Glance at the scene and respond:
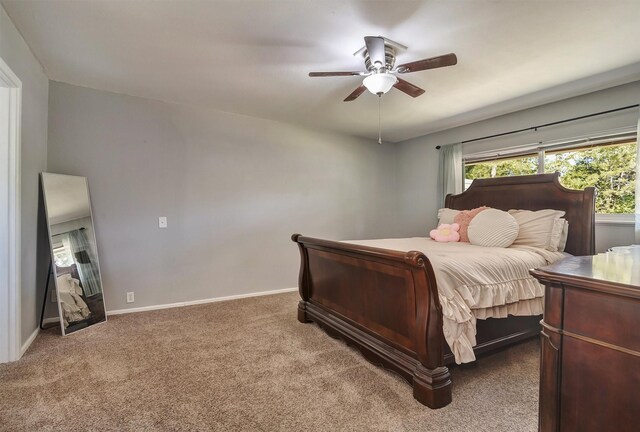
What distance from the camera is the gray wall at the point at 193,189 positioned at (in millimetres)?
3254

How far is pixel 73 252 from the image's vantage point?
9.68ft

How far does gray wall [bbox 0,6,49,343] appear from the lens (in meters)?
2.25

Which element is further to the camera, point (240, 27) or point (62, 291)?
point (62, 291)

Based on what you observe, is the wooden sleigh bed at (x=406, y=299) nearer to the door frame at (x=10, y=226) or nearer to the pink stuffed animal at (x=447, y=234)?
the pink stuffed animal at (x=447, y=234)

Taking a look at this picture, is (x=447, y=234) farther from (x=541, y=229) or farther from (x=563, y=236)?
(x=563, y=236)

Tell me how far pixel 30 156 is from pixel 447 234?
13.1 feet

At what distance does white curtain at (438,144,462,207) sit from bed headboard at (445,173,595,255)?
0.32 m

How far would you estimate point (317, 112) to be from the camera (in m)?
3.89

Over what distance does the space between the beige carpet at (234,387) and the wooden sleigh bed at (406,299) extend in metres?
0.14

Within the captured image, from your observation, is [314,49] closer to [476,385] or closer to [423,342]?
[423,342]

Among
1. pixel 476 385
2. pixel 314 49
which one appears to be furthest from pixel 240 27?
pixel 476 385

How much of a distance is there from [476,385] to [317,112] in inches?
127

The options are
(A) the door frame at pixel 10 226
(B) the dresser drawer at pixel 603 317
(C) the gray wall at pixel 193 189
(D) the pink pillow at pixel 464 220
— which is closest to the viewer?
(B) the dresser drawer at pixel 603 317

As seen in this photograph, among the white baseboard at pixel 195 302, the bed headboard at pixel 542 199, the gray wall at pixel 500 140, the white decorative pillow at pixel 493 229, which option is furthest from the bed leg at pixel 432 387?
the white baseboard at pixel 195 302
